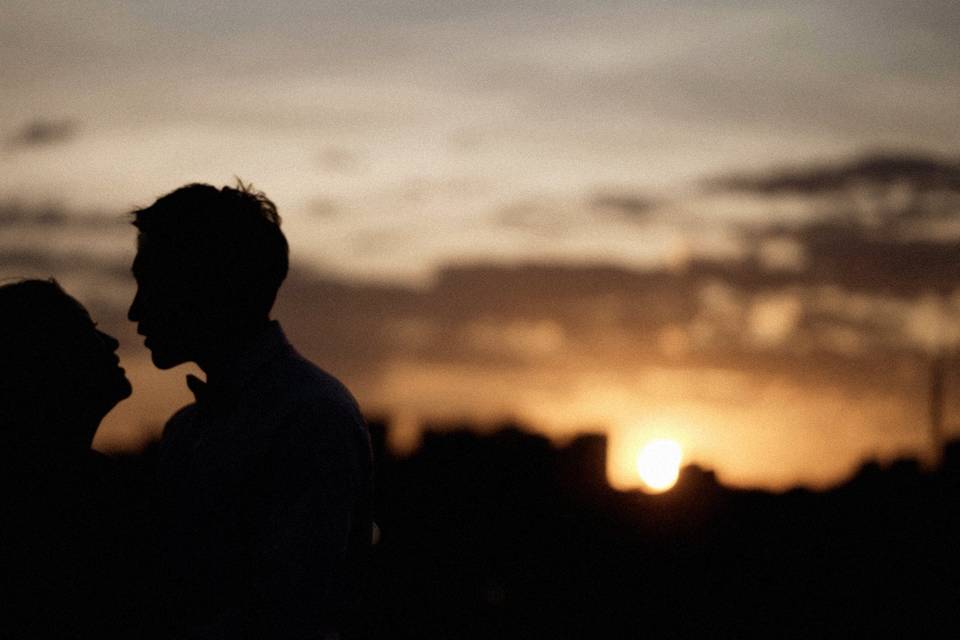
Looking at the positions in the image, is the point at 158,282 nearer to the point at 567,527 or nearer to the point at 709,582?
the point at 709,582

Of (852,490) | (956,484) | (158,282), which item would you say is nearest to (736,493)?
(852,490)

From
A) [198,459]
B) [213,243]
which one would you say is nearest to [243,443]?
[198,459]

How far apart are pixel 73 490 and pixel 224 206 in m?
0.86

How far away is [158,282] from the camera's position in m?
3.97


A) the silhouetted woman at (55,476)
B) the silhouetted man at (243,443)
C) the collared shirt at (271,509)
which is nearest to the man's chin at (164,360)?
the silhouetted man at (243,443)

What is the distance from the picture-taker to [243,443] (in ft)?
12.2

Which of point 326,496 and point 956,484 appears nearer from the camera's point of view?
point 326,496

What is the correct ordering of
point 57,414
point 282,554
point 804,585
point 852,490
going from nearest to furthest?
point 282,554 → point 57,414 → point 804,585 → point 852,490

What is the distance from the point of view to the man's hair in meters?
3.92

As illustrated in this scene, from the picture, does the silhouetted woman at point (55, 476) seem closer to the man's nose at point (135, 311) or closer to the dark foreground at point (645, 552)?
the man's nose at point (135, 311)

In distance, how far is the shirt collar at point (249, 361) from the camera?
153 inches

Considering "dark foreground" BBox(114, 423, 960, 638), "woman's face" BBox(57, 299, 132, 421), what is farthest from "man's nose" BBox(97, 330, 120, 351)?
"dark foreground" BBox(114, 423, 960, 638)

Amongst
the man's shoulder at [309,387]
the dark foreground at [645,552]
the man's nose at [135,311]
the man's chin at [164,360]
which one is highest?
the man's nose at [135,311]

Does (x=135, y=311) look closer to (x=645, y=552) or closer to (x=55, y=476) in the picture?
(x=55, y=476)
